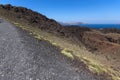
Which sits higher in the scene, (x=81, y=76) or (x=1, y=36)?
(x=1, y=36)

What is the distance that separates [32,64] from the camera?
525 inches

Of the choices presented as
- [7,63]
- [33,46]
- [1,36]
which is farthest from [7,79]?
[1,36]

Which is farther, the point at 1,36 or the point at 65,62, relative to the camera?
the point at 1,36

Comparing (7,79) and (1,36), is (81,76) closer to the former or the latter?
(7,79)

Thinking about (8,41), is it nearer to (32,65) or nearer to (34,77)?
(32,65)

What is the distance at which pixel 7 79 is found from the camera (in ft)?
37.3

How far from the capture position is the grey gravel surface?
12047mm

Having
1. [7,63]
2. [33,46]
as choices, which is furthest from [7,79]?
[33,46]

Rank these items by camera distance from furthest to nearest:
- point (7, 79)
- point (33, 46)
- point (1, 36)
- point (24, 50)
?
point (1, 36) → point (33, 46) → point (24, 50) → point (7, 79)

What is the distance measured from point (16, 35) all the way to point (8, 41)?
1.93 meters

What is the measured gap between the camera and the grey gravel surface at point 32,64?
12.0 meters

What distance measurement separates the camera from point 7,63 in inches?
523

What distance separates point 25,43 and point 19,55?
116 inches

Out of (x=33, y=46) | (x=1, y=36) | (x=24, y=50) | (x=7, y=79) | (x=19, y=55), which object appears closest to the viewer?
(x=7, y=79)
